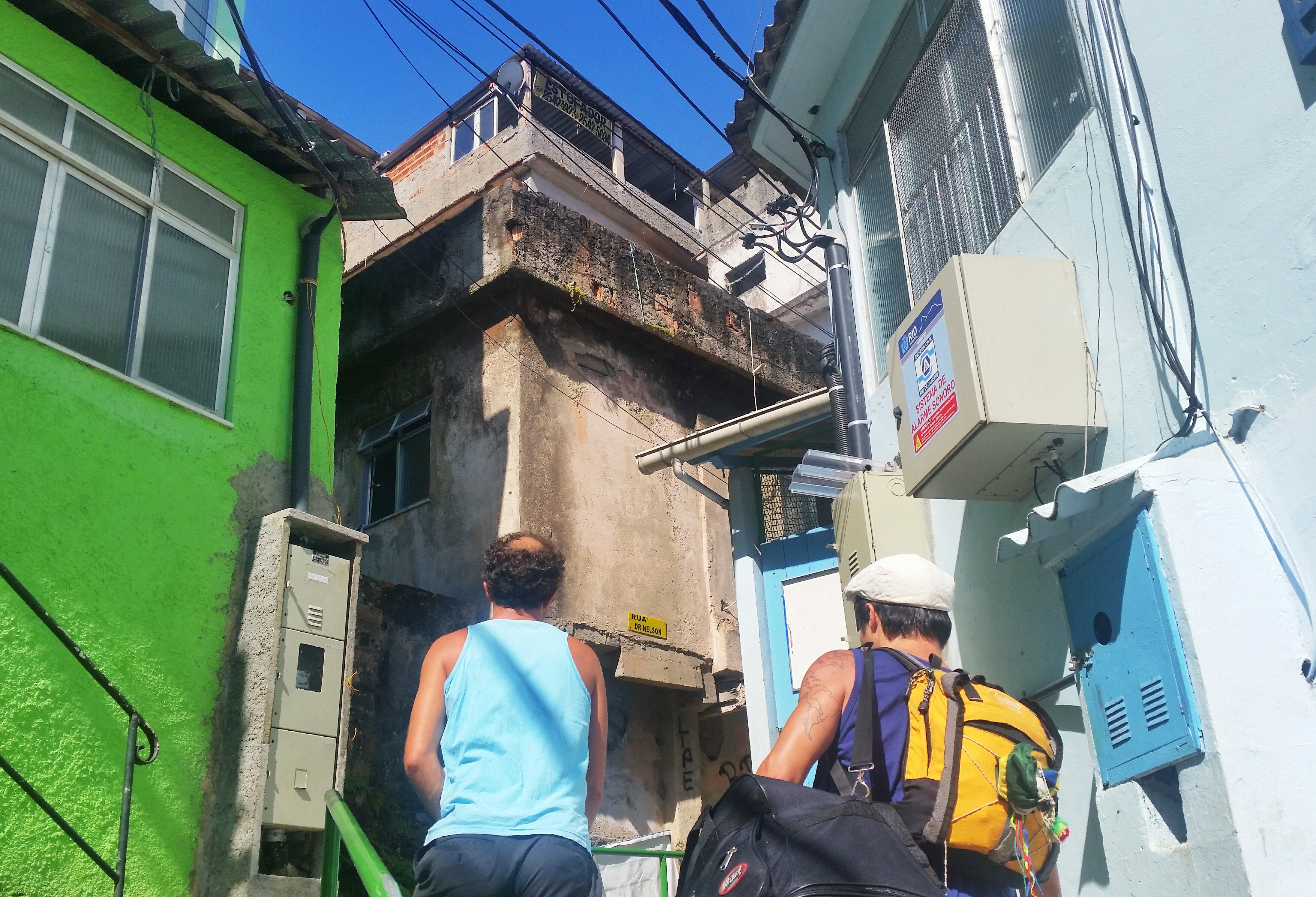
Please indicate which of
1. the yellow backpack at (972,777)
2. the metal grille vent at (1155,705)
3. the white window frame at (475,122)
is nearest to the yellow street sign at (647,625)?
the metal grille vent at (1155,705)

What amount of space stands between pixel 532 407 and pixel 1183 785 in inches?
291

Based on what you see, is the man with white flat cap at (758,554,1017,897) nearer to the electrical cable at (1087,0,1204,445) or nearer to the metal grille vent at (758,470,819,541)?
the electrical cable at (1087,0,1204,445)

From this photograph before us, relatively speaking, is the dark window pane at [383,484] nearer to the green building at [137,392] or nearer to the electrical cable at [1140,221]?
the green building at [137,392]

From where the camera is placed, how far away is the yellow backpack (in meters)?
2.60

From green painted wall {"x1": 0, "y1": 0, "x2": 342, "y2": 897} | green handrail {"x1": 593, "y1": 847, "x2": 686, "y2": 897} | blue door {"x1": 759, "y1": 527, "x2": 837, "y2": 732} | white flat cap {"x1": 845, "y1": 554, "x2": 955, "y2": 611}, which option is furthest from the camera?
blue door {"x1": 759, "y1": 527, "x2": 837, "y2": 732}

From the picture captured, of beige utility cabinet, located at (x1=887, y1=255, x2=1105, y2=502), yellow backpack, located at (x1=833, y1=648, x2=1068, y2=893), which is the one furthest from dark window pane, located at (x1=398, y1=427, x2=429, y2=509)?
yellow backpack, located at (x1=833, y1=648, x2=1068, y2=893)

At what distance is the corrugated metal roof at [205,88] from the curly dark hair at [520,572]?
4587 mm

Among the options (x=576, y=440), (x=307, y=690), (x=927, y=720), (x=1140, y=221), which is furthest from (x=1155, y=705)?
(x=576, y=440)

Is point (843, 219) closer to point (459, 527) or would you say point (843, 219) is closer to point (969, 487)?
point (969, 487)

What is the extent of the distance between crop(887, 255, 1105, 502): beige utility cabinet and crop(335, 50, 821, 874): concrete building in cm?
504

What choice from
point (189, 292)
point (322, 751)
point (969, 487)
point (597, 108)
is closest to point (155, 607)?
point (322, 751)

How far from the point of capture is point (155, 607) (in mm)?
5641

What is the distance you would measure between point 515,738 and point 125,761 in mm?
2569

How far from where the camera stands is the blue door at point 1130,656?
3211 mm
